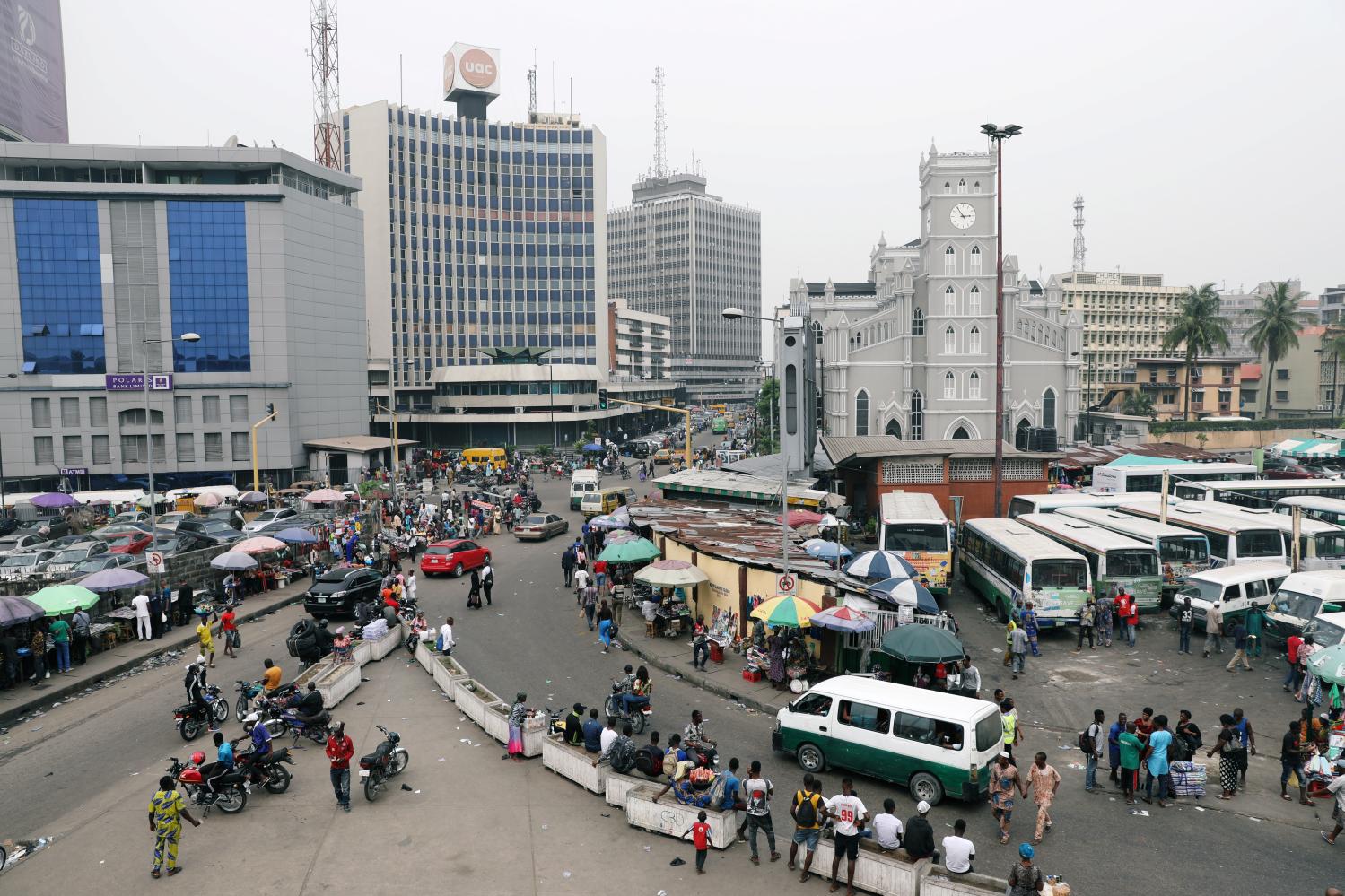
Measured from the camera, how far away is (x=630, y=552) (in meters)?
25.4

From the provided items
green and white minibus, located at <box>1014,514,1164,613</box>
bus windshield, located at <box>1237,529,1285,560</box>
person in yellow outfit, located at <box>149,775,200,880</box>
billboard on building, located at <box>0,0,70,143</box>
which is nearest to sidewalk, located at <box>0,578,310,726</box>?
person in yellow outfit, located at <box>149,775,200,880</box>

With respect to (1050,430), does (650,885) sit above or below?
below

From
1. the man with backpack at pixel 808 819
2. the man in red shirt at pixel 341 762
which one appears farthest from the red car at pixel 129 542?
the man with backpack at pixel 808 819

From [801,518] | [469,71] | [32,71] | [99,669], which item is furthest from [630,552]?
[469,71]

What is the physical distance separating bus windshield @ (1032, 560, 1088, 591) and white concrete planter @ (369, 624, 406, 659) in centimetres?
1709

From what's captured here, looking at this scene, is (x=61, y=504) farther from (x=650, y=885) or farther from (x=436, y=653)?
(x=650, y=885)

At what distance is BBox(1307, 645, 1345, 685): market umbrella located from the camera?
1655cm

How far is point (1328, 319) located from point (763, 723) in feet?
481

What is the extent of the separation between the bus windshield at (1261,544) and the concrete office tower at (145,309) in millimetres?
57900

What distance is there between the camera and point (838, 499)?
3528cm

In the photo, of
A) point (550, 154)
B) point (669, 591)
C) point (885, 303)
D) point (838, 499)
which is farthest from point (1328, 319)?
point (669, 591)

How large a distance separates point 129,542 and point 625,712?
25.9 meters

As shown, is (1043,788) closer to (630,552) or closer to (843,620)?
(843,620)

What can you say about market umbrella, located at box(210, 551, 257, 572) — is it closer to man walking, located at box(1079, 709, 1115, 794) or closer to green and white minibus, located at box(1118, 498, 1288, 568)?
man walking, located at box(1079, 709, 1115, 794)
